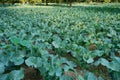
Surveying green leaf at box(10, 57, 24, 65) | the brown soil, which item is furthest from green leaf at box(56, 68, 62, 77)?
the brown soil

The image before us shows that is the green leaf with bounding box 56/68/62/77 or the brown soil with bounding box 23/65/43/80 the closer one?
the green leaf with bounding box 56/68/62/77

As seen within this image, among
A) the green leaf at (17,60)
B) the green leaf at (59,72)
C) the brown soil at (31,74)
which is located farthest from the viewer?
the brown soil at (31,74)

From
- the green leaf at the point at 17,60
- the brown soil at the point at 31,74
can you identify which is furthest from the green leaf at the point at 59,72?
the brown soil at the point at 31,74

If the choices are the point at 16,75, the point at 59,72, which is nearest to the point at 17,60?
the point at 59,72

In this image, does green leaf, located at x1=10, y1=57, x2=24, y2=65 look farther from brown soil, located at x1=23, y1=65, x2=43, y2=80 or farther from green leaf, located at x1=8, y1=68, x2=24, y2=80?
green leaf, located at x1=8, y1=68, x2=24, y2=80

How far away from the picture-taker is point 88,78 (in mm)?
2754

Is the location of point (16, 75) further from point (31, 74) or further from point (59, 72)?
point (31, 74)

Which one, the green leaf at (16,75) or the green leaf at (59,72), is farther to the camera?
the green leaf at (59,72)

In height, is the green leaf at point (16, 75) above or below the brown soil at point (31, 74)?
above

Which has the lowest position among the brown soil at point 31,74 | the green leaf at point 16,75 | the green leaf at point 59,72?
the brown soil at point 31,74

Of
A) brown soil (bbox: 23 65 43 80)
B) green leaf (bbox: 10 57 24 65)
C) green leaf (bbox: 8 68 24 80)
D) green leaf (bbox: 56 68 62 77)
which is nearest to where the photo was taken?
green leaf (bbox: 8 68 24 80)

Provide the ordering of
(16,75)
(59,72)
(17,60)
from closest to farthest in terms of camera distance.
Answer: (16,75), (59,72), (17,60)

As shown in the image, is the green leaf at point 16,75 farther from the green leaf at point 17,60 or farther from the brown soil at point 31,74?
the brown soil at point 31,74

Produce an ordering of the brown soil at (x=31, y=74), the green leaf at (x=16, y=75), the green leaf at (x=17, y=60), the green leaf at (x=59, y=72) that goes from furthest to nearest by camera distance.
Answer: the brown soil at (x=31, y=74) → the green leaf at (x=17, y=60) → the green leaf at (x=59, y=72) → the green leaf at (x=16, y=75)
